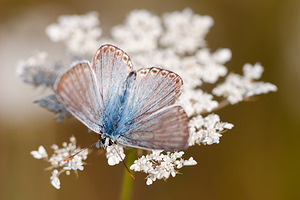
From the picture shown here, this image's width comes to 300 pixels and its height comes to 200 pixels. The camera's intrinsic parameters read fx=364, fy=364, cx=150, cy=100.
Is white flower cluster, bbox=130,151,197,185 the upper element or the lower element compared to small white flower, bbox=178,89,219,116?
lower

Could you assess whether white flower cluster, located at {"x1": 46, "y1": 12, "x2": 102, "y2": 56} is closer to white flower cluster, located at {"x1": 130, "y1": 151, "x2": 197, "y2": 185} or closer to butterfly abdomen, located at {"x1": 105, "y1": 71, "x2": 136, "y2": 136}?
butterfly abdomen, located at {"x1": 105, "y1": 71, "x2": 136, "y2": 136}

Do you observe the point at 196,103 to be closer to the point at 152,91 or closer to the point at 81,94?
the point at 152,91

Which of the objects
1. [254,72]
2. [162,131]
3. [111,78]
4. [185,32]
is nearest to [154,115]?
[162,131]

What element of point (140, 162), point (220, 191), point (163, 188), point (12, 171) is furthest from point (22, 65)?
point (220, 191)

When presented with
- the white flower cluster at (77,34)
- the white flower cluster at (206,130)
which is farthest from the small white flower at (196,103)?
the white flower cluster at (77,34)

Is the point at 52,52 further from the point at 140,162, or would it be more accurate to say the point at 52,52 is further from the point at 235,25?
the point at 140,162

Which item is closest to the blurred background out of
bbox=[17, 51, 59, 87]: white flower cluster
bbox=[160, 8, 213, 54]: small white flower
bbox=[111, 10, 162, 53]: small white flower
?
bbox=[17, 51, 59, 87]: white flower cluster
